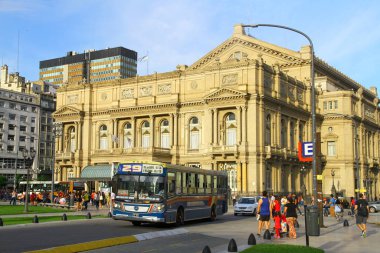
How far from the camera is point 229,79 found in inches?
2677

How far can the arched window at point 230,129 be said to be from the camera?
68125mm

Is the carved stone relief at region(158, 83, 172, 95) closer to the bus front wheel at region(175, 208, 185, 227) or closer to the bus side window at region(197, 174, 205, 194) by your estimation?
the bus side window at region(197, 174, 205, 194)

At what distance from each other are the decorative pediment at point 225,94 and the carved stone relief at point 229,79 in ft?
5.79

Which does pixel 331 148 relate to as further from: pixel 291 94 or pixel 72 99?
pixel 72 99

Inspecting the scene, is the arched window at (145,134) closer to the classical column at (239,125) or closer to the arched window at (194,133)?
the arched window at (194,133)

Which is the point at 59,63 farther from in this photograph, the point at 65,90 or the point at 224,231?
the point at 224,231

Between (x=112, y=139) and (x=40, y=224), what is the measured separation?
4709 cm

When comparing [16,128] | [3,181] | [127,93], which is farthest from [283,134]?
[16,128]

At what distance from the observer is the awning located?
70750mm

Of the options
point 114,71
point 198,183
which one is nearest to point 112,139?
point 198,183

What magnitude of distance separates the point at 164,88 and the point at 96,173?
15.5m

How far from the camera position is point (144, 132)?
7712 cm

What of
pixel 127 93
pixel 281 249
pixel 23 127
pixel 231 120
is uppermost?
pixel 127 93

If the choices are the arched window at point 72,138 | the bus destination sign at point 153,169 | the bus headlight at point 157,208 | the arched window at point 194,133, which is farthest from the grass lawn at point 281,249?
the arched window at point 72,138
